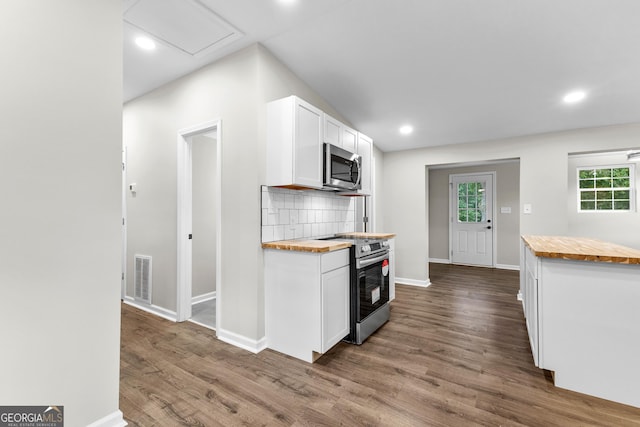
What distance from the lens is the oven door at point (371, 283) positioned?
259 centimetres

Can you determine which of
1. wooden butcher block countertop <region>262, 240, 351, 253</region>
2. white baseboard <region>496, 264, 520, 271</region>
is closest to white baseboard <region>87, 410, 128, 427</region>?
wooden butcher block countertop <region>262, 240, 351, 253</region>

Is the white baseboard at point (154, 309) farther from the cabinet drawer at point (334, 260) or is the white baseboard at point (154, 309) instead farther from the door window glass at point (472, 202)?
the door window glass at point (472, 202)

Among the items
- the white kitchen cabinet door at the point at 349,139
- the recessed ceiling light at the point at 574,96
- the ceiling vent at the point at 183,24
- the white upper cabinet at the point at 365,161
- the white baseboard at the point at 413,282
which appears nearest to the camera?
the ceiling vent at the point at 183,24

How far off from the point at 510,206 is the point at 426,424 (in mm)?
6193

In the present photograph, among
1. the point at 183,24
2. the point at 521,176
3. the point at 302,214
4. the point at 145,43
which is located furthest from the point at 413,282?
the point at 145,43

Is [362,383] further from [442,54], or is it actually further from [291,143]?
[442,54]

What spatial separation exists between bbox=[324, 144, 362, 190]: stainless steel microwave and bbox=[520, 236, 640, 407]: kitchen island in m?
1.78

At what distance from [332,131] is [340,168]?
403 millimetres

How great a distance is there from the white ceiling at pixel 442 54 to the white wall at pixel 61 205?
3.12 ft

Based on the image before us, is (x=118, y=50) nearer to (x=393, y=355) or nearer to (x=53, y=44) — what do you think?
(x=53, y=44)

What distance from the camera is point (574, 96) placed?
3090 millimetres

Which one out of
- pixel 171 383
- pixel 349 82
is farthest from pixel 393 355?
pixel 349 82

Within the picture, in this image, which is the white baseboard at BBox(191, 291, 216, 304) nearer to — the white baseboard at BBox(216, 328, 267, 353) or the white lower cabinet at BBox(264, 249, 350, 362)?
the white baseboard at BBox(216, 328, 267, 353)

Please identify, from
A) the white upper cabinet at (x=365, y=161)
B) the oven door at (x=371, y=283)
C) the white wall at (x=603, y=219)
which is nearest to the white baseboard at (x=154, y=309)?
the oven door at (x=371, y=283)
